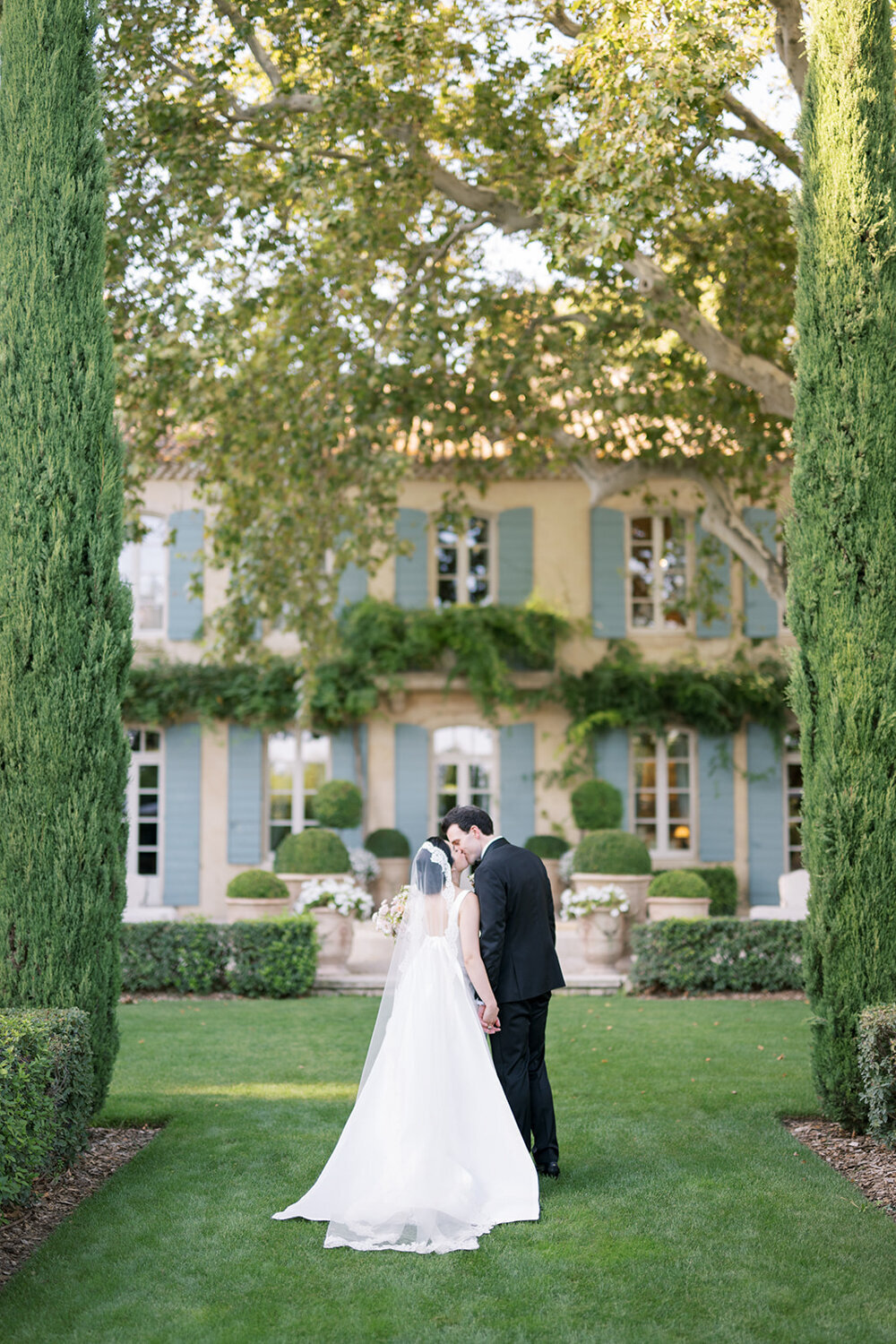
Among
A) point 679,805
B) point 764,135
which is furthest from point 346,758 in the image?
point 764,135

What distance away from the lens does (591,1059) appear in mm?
8477

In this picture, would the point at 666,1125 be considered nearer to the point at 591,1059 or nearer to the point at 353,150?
the point at 591,1059

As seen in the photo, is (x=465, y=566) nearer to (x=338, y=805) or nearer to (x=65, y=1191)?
(x=338, y=805)

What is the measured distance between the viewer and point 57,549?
6.05 meters

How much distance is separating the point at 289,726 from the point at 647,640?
537 cm

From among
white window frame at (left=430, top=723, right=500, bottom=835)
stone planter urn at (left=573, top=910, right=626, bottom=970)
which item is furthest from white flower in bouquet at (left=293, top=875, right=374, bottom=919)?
white window frame at (left=430, top=723, right=500, bottom=835)

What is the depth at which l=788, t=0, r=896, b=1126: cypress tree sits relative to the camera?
6.22 m

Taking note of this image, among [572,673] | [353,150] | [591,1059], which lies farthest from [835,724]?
[572,673]

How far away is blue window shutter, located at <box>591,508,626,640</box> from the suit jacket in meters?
12.4

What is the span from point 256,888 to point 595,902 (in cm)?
353

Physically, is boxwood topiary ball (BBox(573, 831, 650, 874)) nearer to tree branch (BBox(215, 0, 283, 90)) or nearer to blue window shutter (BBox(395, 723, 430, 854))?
blue window shutter (BBox(395, 723, 430, 854))

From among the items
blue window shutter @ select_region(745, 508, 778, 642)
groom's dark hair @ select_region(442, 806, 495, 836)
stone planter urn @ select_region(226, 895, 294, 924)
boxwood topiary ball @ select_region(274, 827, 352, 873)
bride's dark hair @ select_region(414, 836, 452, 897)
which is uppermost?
blue window shutter @ select_region(745, 508, 778, 642)

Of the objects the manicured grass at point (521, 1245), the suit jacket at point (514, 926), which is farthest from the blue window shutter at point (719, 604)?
the suit jacket at point (514, 926)

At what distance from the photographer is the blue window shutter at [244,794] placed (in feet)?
57.0
